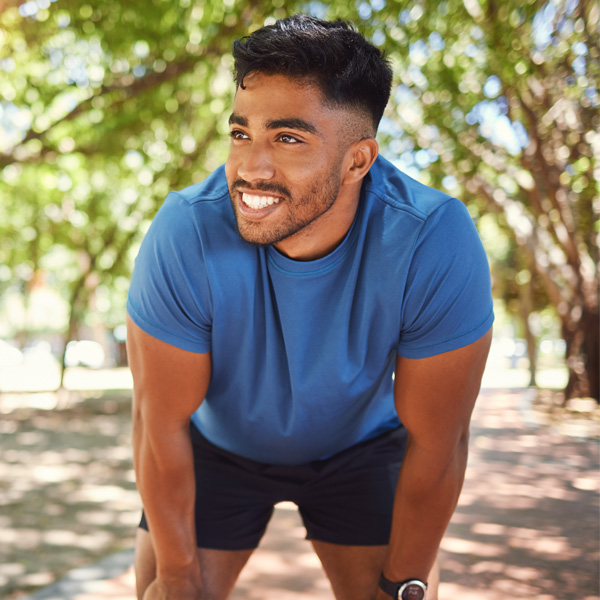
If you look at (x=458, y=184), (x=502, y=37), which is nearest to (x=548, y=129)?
(x=458, y=184)

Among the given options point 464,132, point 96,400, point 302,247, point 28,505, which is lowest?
point 96,400

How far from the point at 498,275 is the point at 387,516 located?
26915mm

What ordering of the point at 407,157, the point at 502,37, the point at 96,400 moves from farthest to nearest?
the point at 96,400
the point at 407,157
the point at 502,37

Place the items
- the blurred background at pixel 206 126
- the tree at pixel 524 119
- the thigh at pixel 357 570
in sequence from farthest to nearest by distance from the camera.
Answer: the tree at pixel 524 119 → the blurred background at pixel 206 126 → the thigh at pixel 357 570

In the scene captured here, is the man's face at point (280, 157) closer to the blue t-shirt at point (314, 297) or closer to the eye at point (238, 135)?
the eye at point (238, 135)

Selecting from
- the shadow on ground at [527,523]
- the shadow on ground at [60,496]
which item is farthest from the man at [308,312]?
the shadow on ground at [60,496]

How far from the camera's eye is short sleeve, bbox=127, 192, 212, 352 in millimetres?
2350

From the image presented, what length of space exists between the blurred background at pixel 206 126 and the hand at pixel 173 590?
2.33 m

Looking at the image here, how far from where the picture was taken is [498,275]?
28.7 m

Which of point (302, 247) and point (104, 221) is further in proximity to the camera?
point (104, 221)

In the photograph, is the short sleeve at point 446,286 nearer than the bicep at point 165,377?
Yes

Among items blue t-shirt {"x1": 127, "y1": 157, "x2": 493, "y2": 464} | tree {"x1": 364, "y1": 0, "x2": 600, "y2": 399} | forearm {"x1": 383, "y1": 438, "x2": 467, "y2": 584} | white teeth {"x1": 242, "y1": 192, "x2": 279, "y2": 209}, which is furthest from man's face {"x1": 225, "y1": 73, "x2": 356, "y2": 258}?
tree {"x1": 364, "y1": 0, "x2": 600, "y2": 399}

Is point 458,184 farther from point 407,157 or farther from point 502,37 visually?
point 502,37

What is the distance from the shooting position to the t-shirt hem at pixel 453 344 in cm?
232
